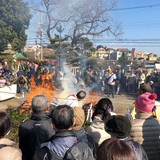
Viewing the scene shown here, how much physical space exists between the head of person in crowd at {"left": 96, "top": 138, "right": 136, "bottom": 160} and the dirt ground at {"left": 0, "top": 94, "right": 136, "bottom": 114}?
8.06 m

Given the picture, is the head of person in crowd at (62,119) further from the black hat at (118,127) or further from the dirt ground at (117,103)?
the dirt ground at (117,103)

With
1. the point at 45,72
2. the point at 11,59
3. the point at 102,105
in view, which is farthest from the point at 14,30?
the point at 102,105

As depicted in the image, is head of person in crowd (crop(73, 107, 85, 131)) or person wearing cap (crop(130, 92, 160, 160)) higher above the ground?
head of person in crowd (crop(73, 107, 85, 131))

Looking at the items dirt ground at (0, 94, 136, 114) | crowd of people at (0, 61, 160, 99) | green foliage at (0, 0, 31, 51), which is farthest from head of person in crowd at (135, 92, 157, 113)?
green foliage at (0, 0, 31, 51)

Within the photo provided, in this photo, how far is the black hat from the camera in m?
2.68

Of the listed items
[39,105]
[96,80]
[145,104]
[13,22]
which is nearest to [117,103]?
[96,80]

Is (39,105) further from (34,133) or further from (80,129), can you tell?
(80,129)

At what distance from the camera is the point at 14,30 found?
96.3 feet

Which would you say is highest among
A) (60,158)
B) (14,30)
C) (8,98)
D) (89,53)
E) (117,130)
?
(14,30)

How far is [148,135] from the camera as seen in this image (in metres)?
3.41

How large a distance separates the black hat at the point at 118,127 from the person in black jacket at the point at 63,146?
0.36m

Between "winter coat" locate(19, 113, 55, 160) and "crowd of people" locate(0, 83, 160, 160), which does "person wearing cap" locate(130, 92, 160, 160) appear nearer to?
"crowd of people" locate(0, 83, 160, 160)

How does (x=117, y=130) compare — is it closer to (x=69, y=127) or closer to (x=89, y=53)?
(x=69, y=127)

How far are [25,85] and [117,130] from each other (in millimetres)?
13231
